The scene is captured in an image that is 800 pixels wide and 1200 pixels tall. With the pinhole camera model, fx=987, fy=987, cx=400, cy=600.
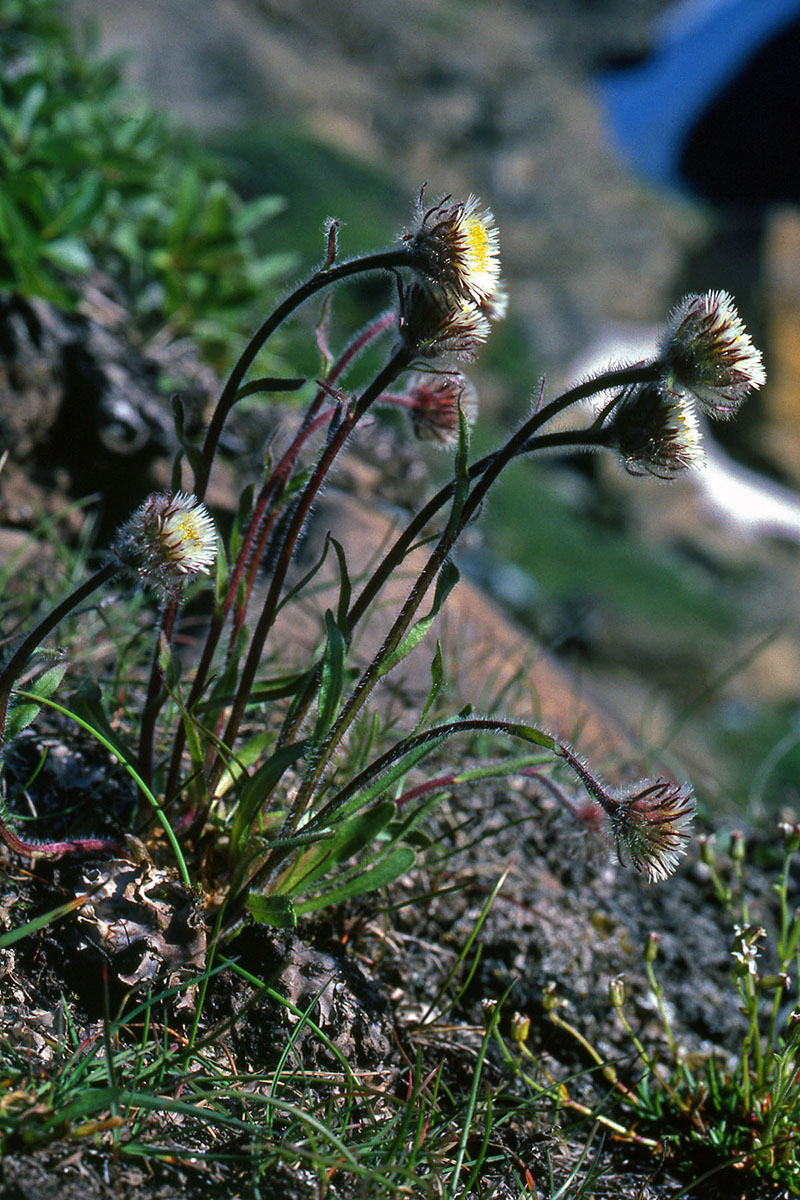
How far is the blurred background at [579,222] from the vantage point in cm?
635

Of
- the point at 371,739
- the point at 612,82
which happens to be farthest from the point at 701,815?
the point at 612,82

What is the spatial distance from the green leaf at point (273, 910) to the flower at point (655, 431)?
74cm

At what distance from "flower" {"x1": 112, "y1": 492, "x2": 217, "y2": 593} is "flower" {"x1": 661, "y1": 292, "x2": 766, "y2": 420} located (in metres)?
0.63

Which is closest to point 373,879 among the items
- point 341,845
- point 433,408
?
point 341,845

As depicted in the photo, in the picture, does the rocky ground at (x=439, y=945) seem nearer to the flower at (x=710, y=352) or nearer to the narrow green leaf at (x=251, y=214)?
the narrow green leaf at (x=251, y=214)

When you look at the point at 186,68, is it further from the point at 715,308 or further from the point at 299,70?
the point at 715,308

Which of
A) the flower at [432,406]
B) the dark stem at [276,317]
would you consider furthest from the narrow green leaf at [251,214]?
the dark stem at [276,317]

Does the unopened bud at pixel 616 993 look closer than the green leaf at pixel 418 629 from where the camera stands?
No

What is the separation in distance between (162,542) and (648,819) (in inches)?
28.6

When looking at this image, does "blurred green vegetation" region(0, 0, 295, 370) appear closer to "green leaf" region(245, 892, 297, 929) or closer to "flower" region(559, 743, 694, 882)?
"green leaf" region(245, 892, 297, 929)

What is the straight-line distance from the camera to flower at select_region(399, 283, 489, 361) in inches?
49.2

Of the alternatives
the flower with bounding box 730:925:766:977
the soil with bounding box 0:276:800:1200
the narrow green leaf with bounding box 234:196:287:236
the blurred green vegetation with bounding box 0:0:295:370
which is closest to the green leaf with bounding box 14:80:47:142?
the blurred green vegetation with bounding box 0:0:295:370

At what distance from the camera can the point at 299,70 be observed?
31.3ft

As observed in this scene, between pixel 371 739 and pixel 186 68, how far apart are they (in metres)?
7.50
